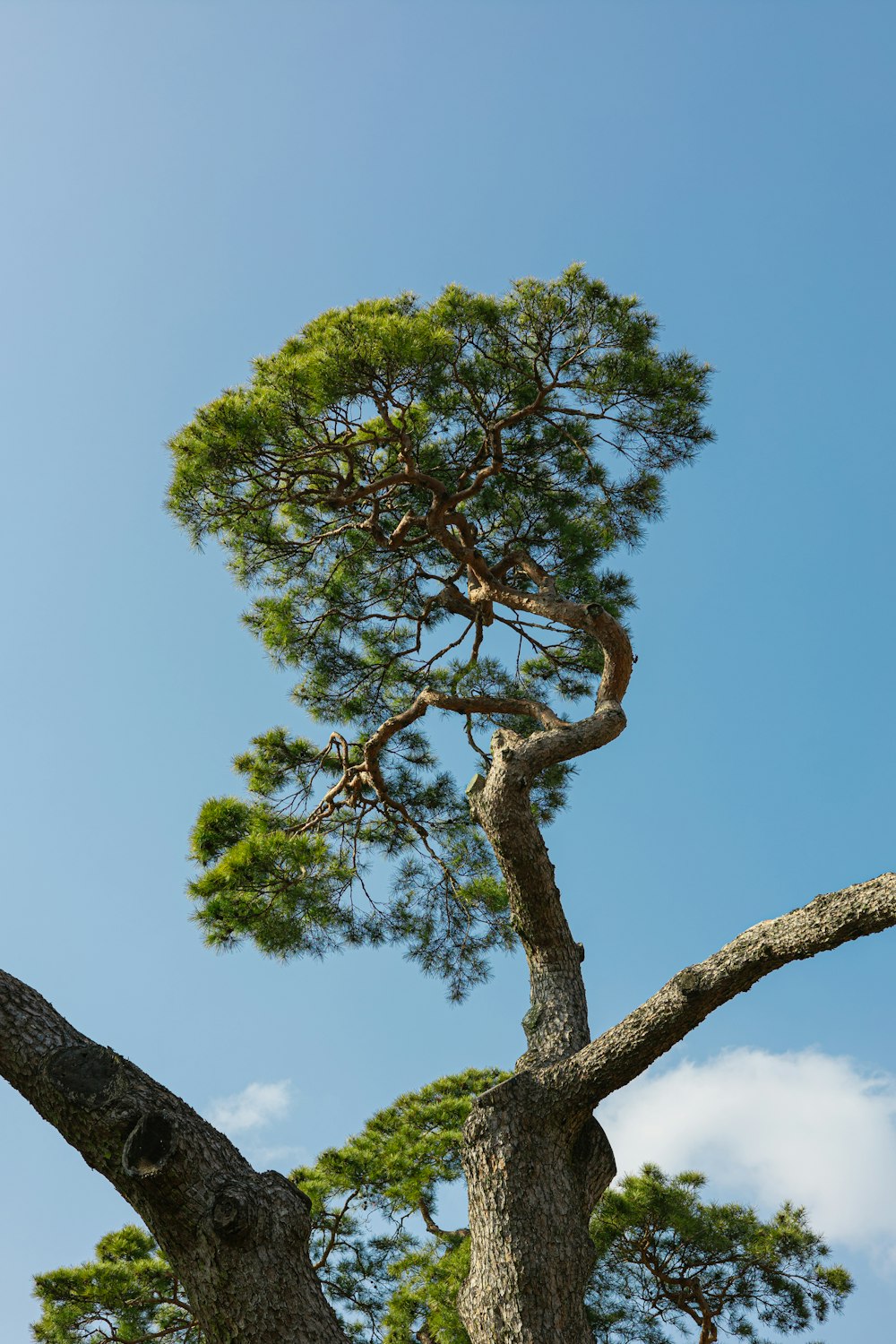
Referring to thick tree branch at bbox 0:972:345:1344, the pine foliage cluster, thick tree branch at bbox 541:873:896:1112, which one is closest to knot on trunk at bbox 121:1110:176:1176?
thick tree branch at bbox 0:972:345:1344

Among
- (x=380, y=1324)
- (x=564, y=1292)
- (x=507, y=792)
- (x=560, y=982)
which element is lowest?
(x=564, y=1292)

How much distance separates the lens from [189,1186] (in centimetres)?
206

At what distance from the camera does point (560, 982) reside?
3.17m

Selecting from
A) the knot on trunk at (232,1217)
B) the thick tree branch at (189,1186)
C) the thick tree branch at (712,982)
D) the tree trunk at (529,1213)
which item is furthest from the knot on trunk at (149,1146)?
the thick tree branch at (712,982)

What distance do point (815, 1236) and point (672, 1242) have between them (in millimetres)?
720

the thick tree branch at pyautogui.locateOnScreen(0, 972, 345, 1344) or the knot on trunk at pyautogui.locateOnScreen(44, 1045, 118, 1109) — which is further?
the knot on trunk at pyautogui.locateOnScreen(44, 1045, 118, 1109)

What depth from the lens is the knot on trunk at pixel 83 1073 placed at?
2127 mm

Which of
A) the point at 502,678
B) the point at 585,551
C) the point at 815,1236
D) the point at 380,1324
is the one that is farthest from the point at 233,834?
the point at 815,1236

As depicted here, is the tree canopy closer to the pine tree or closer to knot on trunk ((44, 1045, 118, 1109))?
the pine tree

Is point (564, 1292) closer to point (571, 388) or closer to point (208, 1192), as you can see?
point (208, 1192)

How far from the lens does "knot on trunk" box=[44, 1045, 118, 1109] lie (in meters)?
2.13

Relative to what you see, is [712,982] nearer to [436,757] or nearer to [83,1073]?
[83,1073]

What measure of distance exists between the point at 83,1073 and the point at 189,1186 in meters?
0.31

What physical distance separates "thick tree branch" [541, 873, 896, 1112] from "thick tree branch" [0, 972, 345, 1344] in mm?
861
